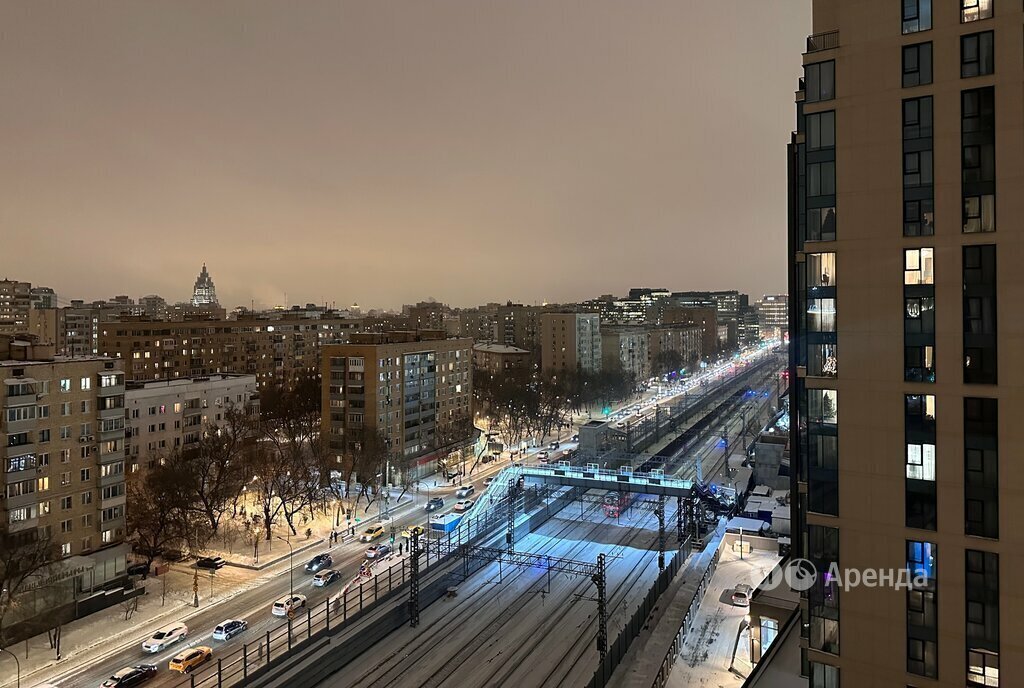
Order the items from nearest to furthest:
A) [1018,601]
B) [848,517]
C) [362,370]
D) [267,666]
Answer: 1. [1018,601]
2. [848,517]
3. [267,666]
4. [362,370]

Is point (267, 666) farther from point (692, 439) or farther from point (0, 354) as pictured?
point (692, 439)

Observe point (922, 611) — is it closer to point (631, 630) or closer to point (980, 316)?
point (980, 316)

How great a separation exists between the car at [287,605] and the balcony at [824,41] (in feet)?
87.9

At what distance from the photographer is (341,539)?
3731 cm

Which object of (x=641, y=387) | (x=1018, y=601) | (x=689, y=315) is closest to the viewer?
(x=1018, y=601)

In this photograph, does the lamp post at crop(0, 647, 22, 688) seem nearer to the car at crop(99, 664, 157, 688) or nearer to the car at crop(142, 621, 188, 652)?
the car at crop(99, 664, 157, 688)

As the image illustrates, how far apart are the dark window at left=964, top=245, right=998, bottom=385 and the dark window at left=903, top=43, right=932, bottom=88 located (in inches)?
140

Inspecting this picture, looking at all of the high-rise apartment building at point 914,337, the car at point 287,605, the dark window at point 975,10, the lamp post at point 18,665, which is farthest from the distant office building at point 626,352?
the dark window at point 975,10

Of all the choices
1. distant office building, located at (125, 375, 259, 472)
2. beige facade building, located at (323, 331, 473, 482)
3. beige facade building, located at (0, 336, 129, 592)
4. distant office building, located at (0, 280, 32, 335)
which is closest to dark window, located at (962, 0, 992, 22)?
beige facade building, located at (0, 336, 129, 592)

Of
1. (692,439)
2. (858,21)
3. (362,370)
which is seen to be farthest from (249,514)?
(692,439)

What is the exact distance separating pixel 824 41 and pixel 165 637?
92.7 ft

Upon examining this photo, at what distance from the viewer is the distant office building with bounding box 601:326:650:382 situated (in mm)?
104375

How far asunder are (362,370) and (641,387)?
215ft

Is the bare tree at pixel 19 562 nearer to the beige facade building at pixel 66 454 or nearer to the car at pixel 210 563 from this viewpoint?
the beige facade building at pixel 66 454
